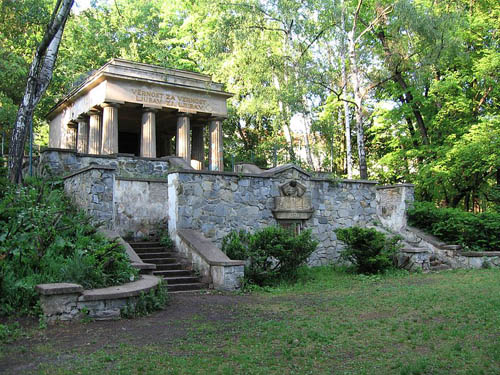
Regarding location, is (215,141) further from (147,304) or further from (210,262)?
(147,304)

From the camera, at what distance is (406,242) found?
577 inches

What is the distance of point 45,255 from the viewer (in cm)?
741

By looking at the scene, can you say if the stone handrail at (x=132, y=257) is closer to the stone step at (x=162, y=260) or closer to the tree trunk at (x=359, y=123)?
the stone step at (x=162, y=260)

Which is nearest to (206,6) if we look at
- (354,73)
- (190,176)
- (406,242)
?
(354,73)

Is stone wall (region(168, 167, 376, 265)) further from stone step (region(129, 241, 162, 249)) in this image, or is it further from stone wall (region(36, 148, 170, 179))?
stone wall (region(36, 148, 170, 179))

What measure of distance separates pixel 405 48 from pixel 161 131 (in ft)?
50.4

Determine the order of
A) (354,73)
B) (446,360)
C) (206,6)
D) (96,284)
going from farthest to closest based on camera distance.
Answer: (206,6) → (354,73) → (96,284) → (446,360)

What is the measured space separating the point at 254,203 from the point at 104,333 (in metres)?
6.97

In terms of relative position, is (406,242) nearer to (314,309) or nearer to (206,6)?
(314,309)

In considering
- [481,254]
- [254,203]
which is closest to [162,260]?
[254,203]

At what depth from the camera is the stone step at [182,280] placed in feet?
32.2

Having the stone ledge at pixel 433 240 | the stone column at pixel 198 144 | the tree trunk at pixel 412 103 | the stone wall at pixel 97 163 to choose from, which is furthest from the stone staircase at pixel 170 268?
the tree trunk at pixel 412 103

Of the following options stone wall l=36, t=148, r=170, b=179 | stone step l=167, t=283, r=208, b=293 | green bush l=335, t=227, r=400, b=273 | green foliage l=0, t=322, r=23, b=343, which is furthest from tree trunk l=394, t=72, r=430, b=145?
green foliage l=0, t=322, r=23, b=343

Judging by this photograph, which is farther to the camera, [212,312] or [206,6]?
[206,6]
